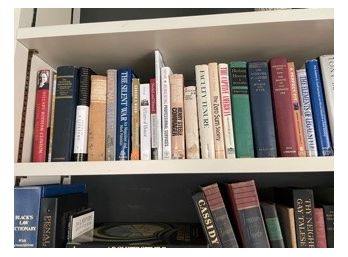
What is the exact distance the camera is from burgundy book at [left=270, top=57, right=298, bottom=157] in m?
0.60

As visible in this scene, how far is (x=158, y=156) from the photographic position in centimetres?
62

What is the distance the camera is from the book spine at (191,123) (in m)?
0.61

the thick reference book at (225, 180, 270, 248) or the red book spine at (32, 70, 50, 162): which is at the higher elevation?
the red book spine at (32, 70, 50, 162)

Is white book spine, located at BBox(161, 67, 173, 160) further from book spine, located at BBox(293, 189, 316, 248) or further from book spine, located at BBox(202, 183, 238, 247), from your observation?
book spine, located at BBox(293, 189, 316, 248)

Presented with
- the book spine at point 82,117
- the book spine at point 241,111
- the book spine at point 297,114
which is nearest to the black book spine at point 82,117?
the book spine at point 82,117

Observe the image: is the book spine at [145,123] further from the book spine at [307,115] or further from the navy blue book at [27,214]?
the book spine at [307,115]

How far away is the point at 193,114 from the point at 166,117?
0.20 feet

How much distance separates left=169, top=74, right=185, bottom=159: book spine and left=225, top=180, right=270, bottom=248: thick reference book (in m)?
0.14

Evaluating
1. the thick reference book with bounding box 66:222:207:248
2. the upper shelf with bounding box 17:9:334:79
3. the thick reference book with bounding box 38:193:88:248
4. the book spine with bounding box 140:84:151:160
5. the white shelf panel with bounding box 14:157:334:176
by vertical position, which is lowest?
the thick reference book with bounding box 66:222:207:248

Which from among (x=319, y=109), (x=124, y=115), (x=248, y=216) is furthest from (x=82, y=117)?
(x=319, y=109)

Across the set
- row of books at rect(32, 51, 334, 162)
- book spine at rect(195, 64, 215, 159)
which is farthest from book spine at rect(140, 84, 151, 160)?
book spine at rect(195, 64, 215, 159)

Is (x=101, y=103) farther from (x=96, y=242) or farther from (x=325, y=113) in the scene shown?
(x=325, y=113)

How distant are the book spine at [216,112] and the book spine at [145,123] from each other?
149mm
